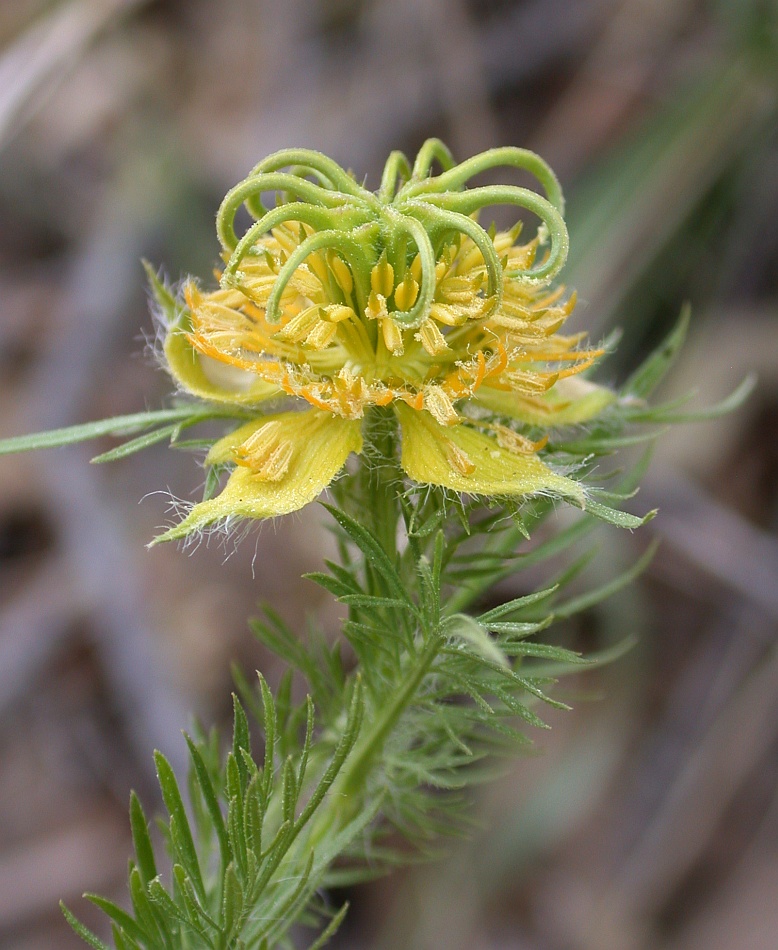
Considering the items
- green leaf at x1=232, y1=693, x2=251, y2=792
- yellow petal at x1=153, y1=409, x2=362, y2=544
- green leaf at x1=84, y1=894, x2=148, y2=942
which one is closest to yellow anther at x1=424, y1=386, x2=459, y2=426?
yellow petal at x1=153, y1=409, x2=362, y2=544

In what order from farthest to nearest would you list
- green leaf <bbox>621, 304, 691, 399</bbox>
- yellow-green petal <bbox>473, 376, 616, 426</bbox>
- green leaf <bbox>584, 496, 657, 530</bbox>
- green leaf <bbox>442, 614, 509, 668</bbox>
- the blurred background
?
the blurred background
green leaf <bbox>621, 304, 691, 399</bbox>
yellow-green petal <bbox>473, 376, 616, 426</bbox>
green leaf <bbox>584, 496, 657, 530</bbox>
green leaf <bbox>442, 614, 509, 668</bbox>

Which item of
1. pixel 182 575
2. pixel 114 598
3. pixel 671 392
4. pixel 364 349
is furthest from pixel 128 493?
pixel 364 349

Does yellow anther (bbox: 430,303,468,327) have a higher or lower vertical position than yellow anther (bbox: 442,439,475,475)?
higher

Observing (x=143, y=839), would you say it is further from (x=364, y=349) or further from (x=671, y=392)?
(x=671, y=392)

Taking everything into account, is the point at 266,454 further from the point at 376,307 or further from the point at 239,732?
the point at 239,732

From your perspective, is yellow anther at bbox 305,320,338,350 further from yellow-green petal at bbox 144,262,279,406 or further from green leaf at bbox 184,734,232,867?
green leaf at bbox 184,734,232,867

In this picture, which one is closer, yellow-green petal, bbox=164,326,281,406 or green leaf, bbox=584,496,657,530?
green leaf, bbox=584,496,657,530

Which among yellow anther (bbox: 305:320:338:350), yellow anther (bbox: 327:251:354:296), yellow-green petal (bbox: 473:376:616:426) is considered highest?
yellow anther (bbox: 327:251:354:296)

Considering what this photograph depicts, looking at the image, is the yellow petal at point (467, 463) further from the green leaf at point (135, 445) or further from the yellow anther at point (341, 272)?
the green leaf at point (135, 445)
